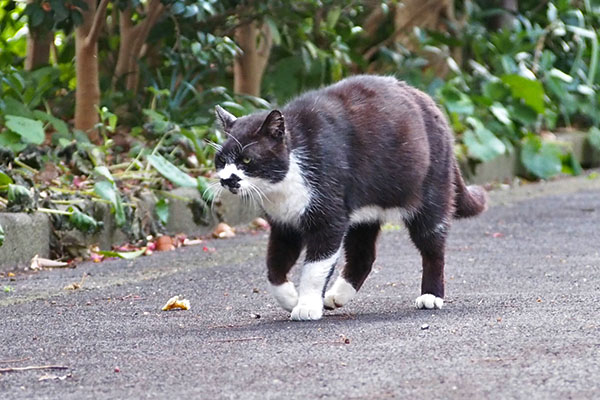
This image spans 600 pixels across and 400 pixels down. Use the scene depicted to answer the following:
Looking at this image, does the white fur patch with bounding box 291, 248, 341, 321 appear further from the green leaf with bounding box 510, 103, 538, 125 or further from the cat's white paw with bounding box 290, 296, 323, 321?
the green leaf with bounding box 510, 103, 538, 125

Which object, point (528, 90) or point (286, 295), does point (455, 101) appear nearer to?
point (528, 90)

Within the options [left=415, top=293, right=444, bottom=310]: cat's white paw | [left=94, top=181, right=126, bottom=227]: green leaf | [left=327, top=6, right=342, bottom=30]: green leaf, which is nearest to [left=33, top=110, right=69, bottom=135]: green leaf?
[left=94, top=181, right=126, bottom=227]: green leaf

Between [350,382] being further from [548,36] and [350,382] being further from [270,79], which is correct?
[548,36]

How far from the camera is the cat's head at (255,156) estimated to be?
14.2 ft

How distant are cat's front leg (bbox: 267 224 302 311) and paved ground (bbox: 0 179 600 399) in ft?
0.29

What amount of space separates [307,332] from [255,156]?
743 mm

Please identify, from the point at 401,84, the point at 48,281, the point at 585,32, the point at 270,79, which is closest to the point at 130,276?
the point at 48,281

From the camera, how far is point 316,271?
4.37 metres

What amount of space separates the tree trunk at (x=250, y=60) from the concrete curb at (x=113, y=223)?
134 centimetres

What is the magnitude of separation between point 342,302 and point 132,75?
4.05 metres

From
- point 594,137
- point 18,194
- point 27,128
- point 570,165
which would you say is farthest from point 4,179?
point 594,137

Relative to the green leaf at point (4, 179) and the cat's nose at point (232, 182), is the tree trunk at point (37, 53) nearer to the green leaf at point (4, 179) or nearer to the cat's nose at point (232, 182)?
the green leaf at point (4, 179)

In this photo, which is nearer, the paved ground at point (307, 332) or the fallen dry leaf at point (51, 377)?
the paved ground at point (307, 332)

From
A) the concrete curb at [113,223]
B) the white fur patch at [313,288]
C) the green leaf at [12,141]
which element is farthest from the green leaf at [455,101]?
the white fur patch at [313,288]
